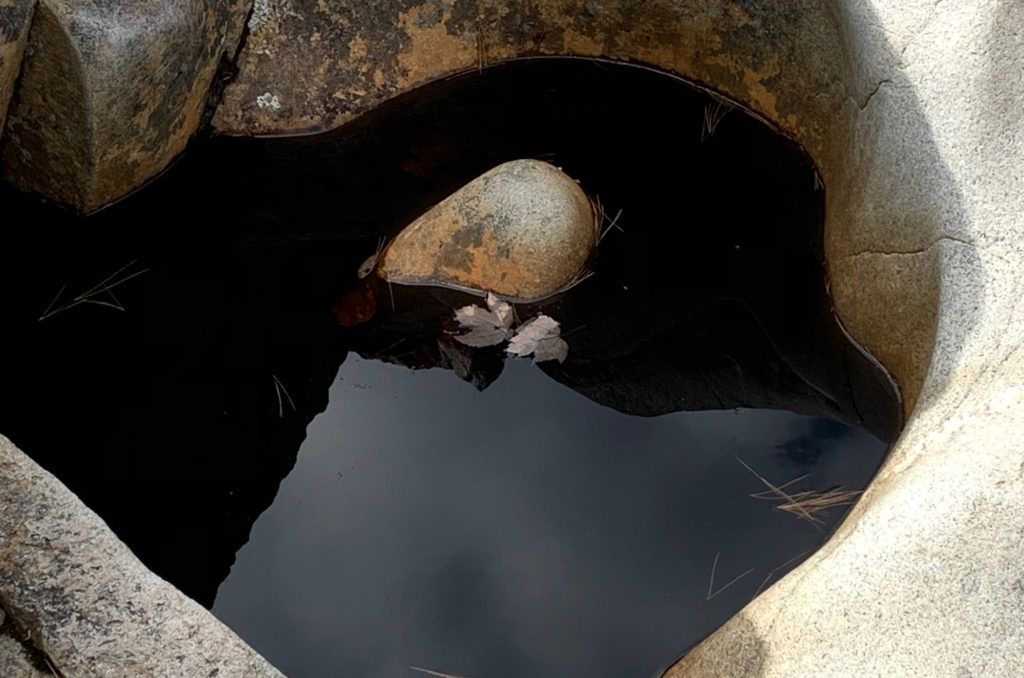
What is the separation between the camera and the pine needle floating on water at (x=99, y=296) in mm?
4031

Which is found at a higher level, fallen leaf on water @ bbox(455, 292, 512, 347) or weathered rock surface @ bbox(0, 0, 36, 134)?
weathered rock surface @ bbox(0, 0, 36, 134)

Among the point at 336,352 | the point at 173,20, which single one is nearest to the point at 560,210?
the point at 336,352

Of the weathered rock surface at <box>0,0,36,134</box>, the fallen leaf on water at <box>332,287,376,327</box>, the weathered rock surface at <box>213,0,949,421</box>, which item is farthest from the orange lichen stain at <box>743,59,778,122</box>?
the weathered rock surface at <box>0,0,36,134</box>

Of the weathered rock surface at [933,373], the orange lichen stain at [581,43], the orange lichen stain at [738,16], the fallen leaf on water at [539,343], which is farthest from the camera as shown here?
the orange lichen stain at [581,43]

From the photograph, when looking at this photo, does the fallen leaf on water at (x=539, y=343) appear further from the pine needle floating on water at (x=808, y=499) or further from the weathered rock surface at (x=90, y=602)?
the weathered rock surface at (x=90, y=602)

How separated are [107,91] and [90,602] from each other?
249 cm

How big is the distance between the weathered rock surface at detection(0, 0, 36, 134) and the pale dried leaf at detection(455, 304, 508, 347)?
1730 millimetres

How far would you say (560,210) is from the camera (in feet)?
13.2

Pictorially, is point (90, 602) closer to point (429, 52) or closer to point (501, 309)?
point (501, 309)

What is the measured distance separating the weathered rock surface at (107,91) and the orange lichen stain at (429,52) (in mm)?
730

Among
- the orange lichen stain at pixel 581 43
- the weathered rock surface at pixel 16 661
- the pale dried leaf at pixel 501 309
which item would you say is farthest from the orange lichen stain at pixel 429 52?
the weathered rock surface at pixel 16 661

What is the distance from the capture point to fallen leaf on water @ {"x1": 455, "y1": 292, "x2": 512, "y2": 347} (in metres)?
3.97

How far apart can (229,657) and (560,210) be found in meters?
2.28

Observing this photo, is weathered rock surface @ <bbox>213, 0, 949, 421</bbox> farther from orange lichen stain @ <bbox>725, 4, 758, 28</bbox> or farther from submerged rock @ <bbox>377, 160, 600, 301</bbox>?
submerged rock @ <bbox>377, 160, 600, 301</bbox>
